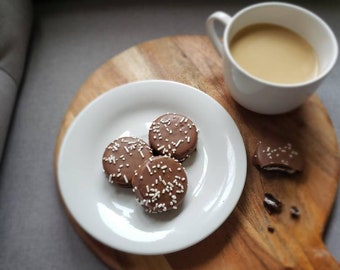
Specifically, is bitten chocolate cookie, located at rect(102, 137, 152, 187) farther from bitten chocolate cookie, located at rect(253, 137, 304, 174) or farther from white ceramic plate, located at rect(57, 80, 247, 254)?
bitten chocolate cookie, located at rect(253, 137, 304, 174)

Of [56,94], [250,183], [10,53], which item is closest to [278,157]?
[250,183]

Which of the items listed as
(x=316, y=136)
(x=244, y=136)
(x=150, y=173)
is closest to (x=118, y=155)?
(x=150, y=173)

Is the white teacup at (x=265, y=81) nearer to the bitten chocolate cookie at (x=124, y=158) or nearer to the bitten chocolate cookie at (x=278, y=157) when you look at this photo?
the bitten chocolate cookie at (x=278, y=157)

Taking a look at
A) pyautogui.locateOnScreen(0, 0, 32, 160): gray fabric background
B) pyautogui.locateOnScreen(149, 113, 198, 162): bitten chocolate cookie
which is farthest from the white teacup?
pyautogui.locateOnScreen(0, 0, 32, 160): gray fabric background

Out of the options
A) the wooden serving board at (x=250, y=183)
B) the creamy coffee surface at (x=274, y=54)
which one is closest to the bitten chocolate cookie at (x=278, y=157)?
the wooden serving board at (x=250, y=183)

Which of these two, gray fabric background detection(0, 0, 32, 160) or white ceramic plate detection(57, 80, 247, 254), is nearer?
white ceramic plate detection(57, 80, 247, 254)

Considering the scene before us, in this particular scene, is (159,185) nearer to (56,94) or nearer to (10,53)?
(56,94)
